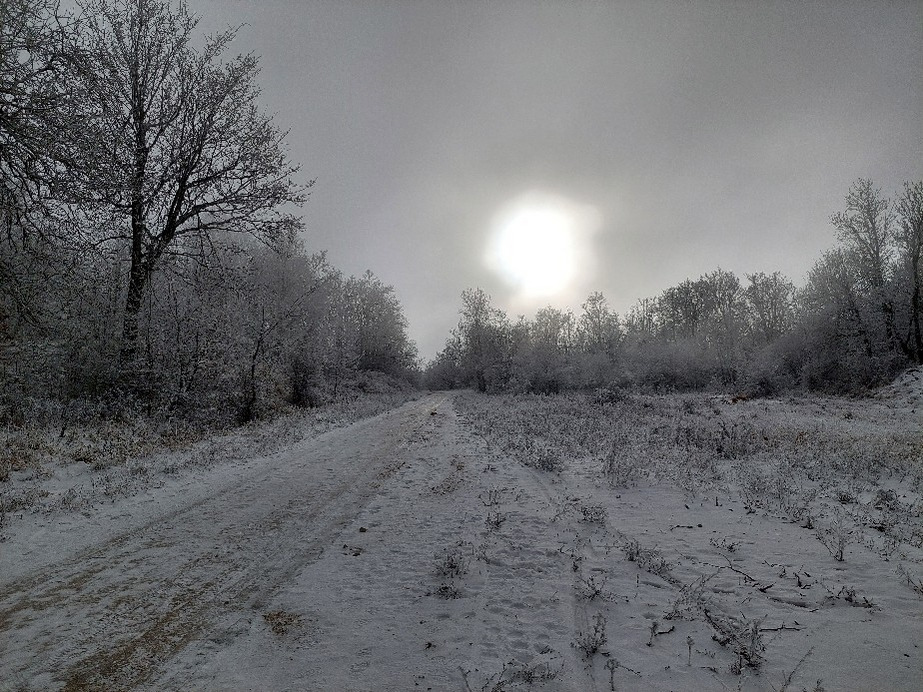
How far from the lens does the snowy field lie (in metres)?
3.43

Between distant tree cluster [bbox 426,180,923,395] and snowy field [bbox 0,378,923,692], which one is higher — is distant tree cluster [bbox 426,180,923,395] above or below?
above

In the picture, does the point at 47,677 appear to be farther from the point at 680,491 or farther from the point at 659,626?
the point at 680,491

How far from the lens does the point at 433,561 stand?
531 cm

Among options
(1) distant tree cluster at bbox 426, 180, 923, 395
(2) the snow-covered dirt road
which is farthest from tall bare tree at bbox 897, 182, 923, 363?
(2) the snow-covered dirt road

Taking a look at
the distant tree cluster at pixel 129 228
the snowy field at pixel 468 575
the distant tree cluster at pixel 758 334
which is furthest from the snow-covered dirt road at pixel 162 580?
the distant tree cluster at pixel 758 334

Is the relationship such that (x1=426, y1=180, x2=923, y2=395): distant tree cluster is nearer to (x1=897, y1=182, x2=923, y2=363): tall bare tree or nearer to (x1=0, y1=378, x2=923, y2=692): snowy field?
(x1=897, y1=182, x2=923, y2=363): tall bare tree

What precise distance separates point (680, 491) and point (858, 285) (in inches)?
1334

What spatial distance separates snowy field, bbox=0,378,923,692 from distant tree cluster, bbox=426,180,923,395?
26209mm

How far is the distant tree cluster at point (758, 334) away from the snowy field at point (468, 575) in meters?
26.2

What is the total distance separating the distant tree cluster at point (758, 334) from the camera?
2866cm

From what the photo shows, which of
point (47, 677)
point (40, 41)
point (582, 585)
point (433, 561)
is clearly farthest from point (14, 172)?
point (582, 585)

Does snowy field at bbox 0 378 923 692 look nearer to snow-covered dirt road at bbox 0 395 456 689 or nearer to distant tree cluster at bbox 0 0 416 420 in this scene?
snow-covered dirt road at bbox 0 395 456 689

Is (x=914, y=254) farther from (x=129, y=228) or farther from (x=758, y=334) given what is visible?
(x=129, y=228)

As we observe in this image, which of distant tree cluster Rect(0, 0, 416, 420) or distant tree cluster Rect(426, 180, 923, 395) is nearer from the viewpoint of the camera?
distant tree cluster Rect(0, 0, 416, 420)
